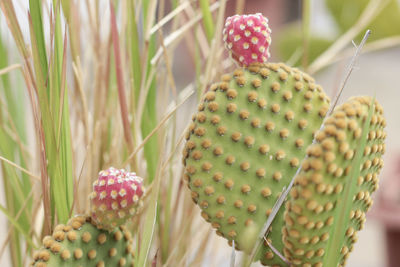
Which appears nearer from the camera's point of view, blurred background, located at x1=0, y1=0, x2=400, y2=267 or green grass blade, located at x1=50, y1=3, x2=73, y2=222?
green grass blade, located at x1=50, y1=3, x2=73, y2=222

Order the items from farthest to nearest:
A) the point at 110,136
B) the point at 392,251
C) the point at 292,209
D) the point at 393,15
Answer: the point at 393,15
the point at 392,251
the point at 110,136
the point at 292,209

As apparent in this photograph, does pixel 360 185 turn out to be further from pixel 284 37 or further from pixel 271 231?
pixel 284 37

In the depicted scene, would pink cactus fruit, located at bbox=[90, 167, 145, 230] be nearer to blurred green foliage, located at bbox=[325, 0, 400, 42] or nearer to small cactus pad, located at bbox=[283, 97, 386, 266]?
small cactus pad, located at bbox=[283, 97, 386, 266]

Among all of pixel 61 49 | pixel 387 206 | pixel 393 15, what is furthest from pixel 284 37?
pixel 61 49

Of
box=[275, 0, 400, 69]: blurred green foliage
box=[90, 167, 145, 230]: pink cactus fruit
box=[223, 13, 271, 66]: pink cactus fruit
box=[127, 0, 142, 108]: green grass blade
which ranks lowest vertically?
box=[275, 0, 400, 69]: blurred green foliage

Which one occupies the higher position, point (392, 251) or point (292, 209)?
point (292, 209)

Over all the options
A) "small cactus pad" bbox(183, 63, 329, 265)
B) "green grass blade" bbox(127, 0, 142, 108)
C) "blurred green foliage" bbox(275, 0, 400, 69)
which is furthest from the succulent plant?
"blurred green foliage" bbox(275, 0, 400, 69)

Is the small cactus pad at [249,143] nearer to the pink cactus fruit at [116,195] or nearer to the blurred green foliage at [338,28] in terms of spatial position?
the pink cactus fruit at [116,195]

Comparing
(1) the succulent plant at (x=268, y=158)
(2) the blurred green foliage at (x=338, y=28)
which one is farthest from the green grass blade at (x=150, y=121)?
(2) the blurred green foliage at (x=338, y=28)
